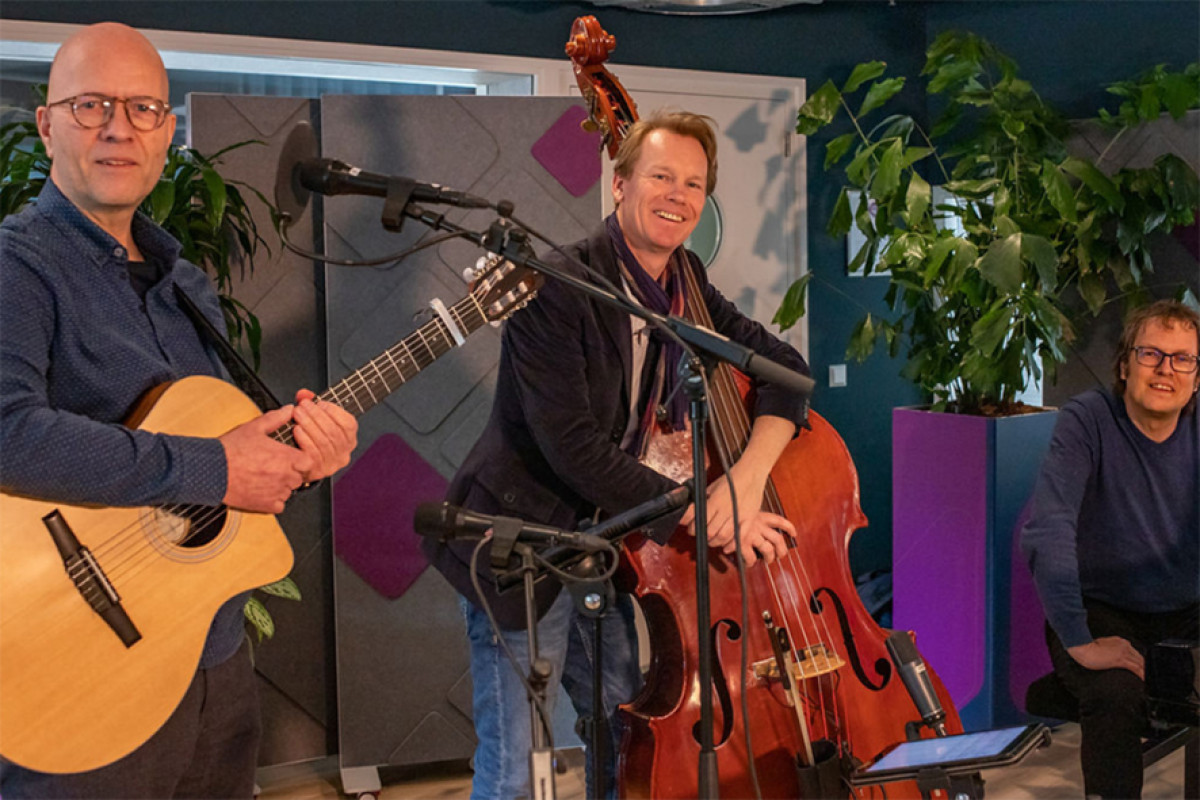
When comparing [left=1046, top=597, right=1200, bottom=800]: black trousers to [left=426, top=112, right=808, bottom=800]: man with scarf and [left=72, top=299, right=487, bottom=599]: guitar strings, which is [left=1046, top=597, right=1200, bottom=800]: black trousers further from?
[left=72, top=299, right=487, bottom=599]: guitar strings

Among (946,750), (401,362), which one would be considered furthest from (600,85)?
(946,750)

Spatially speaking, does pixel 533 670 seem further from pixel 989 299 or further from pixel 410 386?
pixel 989 299

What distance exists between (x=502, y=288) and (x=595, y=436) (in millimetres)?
290

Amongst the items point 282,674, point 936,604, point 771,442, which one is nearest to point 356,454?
point 282,674

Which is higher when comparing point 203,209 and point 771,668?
point 203,209

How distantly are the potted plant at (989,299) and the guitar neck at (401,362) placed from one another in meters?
2.12

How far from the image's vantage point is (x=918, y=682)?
6.15ft

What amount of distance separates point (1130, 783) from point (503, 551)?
2020 mm

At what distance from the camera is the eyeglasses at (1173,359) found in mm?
2852

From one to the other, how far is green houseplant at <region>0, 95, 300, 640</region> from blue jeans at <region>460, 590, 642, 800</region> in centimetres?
90

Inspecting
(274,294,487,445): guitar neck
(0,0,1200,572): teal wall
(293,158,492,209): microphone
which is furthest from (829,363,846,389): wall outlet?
(293,158,492,209): microphone

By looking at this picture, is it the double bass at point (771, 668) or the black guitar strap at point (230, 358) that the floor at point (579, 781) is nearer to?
the double bass at point (771, 668)

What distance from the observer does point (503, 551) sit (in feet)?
4.59

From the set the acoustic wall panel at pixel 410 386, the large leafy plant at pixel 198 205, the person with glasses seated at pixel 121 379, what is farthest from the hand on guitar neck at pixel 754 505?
the large leafy plant at pixel 198 205
